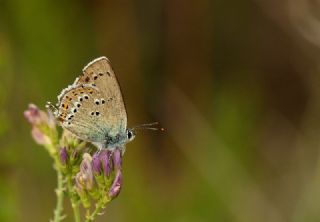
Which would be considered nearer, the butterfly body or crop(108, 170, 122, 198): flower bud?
crop(108, 170, 122, 198): flower bud

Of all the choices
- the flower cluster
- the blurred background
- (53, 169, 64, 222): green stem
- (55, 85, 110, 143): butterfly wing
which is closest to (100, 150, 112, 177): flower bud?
the flower cluster

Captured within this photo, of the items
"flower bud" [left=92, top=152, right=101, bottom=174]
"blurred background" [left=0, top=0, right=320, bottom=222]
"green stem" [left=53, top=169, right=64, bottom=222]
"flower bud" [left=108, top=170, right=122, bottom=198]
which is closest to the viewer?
"green stem" [left=53, top=169, right=64, bottom=222]

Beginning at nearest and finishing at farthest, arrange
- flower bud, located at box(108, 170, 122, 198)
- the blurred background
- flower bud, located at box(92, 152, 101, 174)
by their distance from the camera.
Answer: flower bud, located at box(108, 170, 122, 198), flower bud, located at box(92, 152, 101, 174), the blurred background

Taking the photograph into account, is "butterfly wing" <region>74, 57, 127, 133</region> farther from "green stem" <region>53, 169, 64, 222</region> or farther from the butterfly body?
"green stem" <region>53, 169, 64, 222</region>

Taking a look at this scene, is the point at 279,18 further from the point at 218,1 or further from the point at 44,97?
the point at 44,97

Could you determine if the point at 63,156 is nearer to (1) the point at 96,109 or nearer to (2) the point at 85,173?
(2) the point at 85,173

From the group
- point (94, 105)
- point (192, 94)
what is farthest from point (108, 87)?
point (192, 94)
